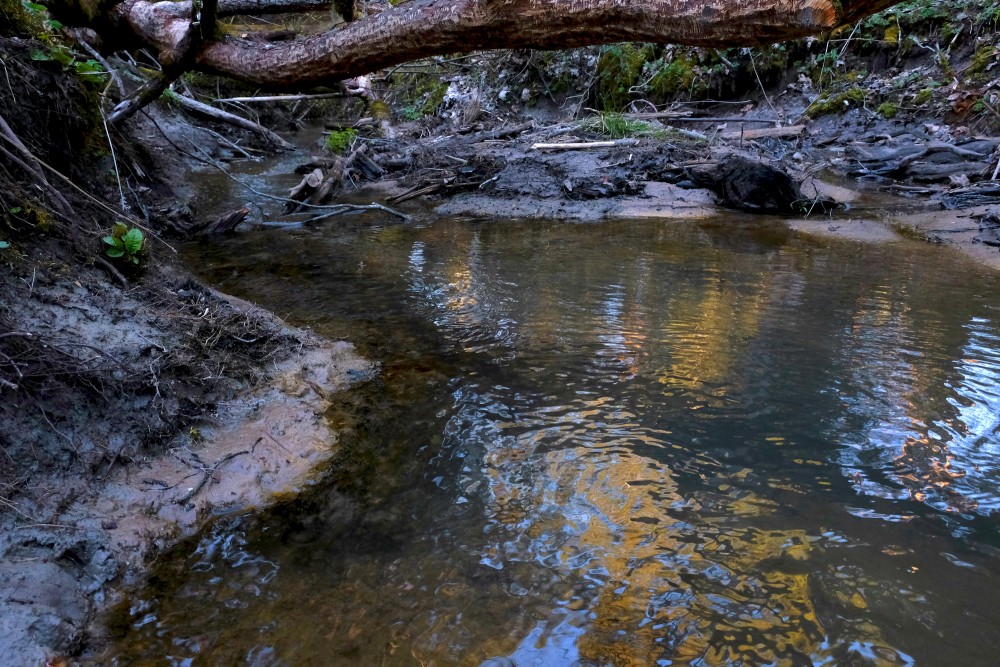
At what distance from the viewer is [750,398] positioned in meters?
3.44

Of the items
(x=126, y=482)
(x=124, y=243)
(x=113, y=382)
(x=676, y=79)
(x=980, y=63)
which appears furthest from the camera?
(x=676, y=79)

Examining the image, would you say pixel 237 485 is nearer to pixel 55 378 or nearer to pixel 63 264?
pixel 55 378

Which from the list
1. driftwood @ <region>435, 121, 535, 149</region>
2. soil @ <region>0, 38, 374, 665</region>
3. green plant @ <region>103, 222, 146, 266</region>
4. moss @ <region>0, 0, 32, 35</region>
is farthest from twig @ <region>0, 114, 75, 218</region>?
driftwood @ <region>435, 121, 535, 149</region>

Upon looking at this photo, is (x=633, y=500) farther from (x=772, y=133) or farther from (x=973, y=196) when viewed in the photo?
(x=772, y=133)

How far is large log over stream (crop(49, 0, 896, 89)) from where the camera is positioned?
9.24 feet

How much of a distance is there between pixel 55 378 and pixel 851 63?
12185 millimetres

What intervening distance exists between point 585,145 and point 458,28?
19.9 feet

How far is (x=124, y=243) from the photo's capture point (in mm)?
3756

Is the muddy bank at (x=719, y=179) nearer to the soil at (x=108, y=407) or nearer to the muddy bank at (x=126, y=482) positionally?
the soil at (x=108, y=407)

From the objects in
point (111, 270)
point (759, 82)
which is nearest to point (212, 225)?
point (111, 270)

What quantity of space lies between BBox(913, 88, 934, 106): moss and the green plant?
10.3 metres

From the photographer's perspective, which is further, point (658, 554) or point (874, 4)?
point (874, 4)

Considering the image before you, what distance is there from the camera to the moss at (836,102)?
32.6ft

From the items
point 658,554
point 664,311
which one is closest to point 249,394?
point 658,554
